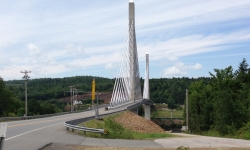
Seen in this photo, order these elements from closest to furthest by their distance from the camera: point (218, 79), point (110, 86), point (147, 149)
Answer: point (147, 149) → point (218, 79) → point (110, 86)

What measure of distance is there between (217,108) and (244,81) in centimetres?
1071

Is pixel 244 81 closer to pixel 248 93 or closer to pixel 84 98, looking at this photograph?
pixel 248 93

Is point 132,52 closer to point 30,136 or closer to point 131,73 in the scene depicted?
point 131,73

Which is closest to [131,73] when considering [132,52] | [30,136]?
[132,52]

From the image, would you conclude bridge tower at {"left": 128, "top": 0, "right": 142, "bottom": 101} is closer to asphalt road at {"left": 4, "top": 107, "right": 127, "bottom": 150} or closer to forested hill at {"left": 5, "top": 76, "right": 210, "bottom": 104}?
asphalt road at {"left": 4, "top": 107, "right": 127, "bottom": 150}

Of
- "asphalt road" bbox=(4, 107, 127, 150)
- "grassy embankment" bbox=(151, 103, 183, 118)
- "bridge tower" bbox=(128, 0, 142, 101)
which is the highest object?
"bridge tower" bbox=(128, 0, 142, 101)

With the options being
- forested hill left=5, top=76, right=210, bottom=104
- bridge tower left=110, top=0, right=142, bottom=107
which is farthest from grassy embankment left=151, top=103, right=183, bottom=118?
bridge tower left=110, top=0, right=142, bottom=107

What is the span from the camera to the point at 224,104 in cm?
4503

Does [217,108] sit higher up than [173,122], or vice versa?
→ [217,108]

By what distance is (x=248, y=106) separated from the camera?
149 feet

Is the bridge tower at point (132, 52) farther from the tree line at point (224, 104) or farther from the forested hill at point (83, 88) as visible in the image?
the forested hill at point (83, 88)

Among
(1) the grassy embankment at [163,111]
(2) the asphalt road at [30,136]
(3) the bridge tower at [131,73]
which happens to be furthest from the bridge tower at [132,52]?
(1) the grassy embankment at [163,111]

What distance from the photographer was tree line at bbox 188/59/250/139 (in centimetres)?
4453

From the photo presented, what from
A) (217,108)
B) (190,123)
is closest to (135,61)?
(190,123)
